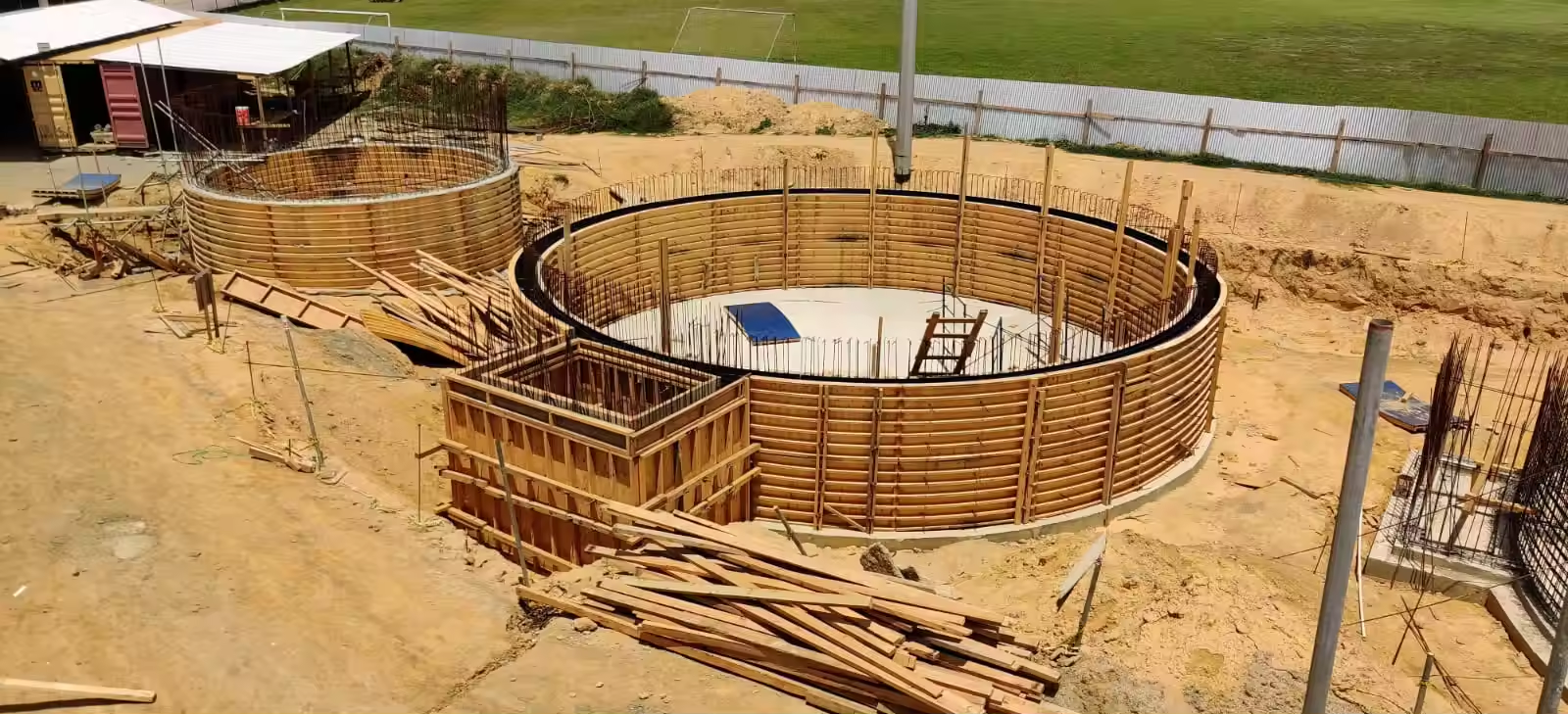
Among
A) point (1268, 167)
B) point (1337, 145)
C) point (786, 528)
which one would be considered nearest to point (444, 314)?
point (786, 528)

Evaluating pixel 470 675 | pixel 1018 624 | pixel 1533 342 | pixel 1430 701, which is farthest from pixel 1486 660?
pixel 1533 342

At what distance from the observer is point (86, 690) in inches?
364

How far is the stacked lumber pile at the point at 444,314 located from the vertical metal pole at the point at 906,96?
39.4 ft

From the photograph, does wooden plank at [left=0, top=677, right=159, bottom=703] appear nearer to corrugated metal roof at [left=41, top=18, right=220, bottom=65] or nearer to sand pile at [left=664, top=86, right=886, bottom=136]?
sand pile at [left=664, top=86, right=886, bottom=136]

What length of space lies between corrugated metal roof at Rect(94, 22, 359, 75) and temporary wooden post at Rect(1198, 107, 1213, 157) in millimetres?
27482

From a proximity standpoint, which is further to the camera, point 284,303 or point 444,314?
point 284,303

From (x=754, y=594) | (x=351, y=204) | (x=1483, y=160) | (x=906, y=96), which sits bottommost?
(x=754, y=594)

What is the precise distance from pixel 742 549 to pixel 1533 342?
20.2 meters

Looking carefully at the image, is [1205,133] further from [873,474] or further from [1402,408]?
[873,474]

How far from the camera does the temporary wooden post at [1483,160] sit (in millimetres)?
26625

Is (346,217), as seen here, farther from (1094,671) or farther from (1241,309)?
(1241,309)

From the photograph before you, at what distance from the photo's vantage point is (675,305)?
23438 mm

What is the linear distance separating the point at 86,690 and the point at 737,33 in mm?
41379

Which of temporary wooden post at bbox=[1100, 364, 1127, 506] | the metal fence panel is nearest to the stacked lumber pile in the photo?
temporary wooden post at bbox=[1100, 364, 1127, 506]
